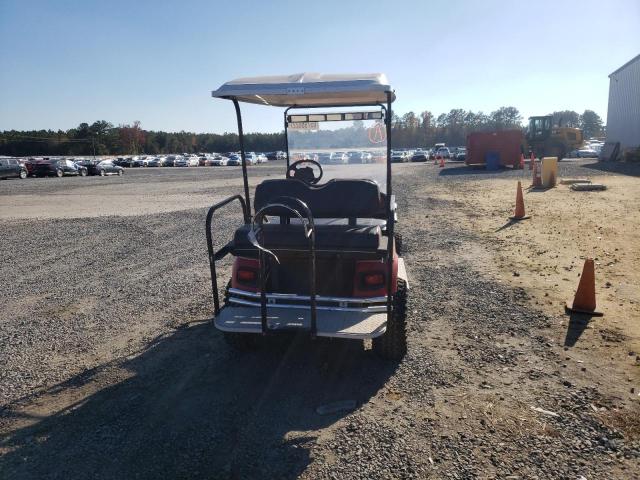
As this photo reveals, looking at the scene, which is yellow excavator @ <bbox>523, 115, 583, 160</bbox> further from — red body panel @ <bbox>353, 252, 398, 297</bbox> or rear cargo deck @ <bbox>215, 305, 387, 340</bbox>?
rear cargo deck @ <bbox>215, 305, 387, 340</bbox>

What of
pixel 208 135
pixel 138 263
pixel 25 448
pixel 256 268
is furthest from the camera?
pixel 208 135

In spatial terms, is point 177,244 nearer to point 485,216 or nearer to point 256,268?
point 256,268

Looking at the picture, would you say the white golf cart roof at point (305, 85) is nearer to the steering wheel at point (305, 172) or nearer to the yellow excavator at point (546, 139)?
the steering wheel at point (305, 172)

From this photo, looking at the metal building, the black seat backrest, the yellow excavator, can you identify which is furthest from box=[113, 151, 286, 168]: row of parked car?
the black seat backrest

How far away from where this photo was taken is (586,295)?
4.91m

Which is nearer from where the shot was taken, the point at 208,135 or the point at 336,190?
the point at 336,190

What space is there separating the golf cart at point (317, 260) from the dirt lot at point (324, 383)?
0.52 meters

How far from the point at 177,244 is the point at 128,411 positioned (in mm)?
5894

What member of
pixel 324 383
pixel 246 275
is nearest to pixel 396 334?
pixel 324 383

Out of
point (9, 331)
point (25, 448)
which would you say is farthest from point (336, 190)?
point (9, 331)

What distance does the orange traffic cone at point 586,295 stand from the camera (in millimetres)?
4852

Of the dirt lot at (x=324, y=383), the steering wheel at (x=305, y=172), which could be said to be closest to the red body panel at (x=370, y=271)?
the dirt lot at (x=324, y=383)

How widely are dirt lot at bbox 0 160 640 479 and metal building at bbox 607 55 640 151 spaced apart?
29915 millimetres

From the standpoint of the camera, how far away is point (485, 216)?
11375 mm
